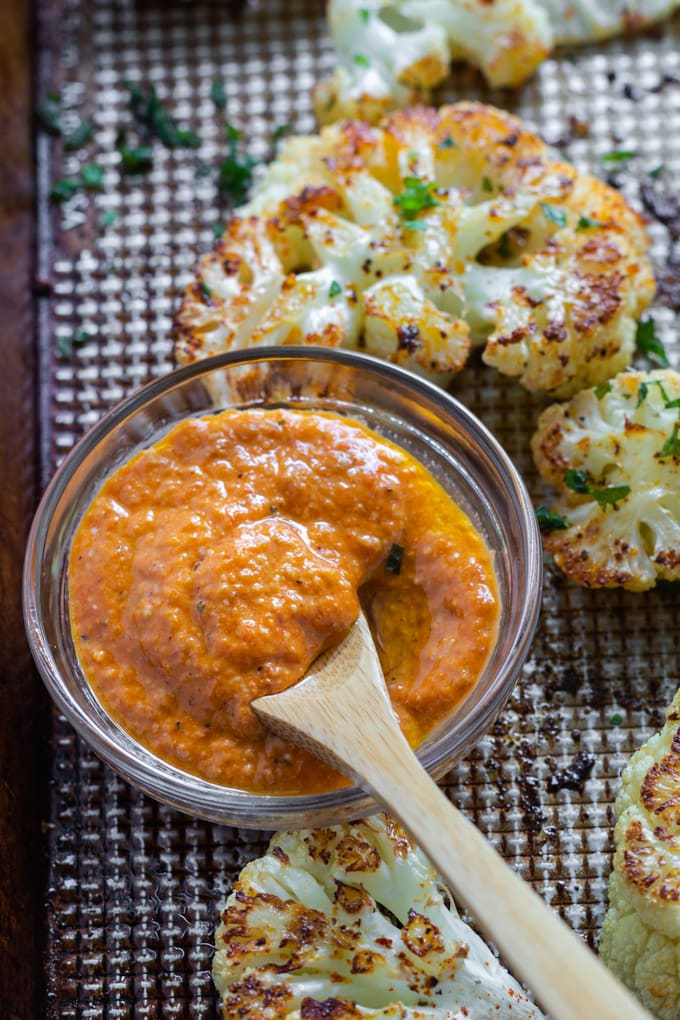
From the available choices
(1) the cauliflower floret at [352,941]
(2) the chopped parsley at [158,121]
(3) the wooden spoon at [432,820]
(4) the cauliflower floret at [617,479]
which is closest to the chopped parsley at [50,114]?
(2) the chopped parsley at [158,121]

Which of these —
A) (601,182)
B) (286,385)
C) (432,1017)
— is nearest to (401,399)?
(286,385)

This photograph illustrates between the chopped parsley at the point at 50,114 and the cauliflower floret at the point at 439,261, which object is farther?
the chopped parsley at the point at 50,114

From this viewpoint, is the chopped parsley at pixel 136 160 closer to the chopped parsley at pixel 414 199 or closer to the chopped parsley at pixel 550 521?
the chopped parsley at pixel 414 199

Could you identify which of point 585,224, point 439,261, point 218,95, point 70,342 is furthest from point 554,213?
point 70,342

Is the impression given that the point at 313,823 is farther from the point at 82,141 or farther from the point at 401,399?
the point at 82,141

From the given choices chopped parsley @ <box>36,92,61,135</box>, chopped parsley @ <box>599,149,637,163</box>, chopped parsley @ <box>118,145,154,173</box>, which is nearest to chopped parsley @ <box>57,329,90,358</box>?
chopped parsley @ <box>118,145,154,173</box>

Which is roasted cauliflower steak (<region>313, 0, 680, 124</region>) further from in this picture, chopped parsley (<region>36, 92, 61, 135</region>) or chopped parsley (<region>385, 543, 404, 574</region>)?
chopped parsley (<region>385, 543, 404, 574</region>)
